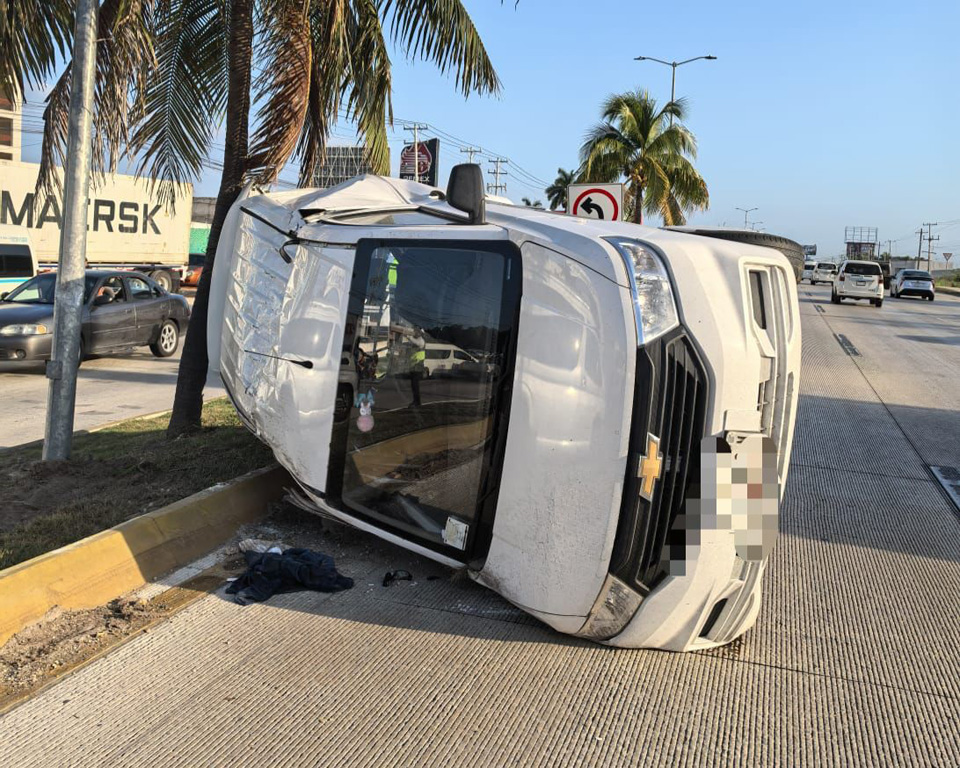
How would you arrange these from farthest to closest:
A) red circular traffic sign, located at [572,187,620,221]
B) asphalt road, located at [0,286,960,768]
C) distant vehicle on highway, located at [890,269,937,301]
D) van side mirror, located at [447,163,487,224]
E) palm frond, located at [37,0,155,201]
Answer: distant vehicle on highway, located at [890,269,937,301] < red circular traffic sign, located at [572,187,620,221] < palm frond, located at [37,0,155,201] < van side mirror, located at [447,163,487,224] < asphalt road, located at [0,286,960,768]

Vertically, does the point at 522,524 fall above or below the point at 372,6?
below

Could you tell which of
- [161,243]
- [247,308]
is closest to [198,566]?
[247,308]

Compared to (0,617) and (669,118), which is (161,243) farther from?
(0,617)

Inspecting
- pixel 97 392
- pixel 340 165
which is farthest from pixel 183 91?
pixel 97 392

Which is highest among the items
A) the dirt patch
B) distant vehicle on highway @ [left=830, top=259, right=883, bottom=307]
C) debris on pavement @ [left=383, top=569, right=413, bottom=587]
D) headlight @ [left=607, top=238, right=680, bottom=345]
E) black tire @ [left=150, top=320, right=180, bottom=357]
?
distant vehicle on highway @ [left=830, top=259, right=883, bottom=307]

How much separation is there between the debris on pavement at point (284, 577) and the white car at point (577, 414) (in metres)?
0.34

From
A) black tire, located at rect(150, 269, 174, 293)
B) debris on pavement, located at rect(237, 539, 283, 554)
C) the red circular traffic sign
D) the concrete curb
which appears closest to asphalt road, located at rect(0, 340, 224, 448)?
the concrete curb

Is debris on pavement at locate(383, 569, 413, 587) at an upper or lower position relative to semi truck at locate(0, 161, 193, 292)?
lower

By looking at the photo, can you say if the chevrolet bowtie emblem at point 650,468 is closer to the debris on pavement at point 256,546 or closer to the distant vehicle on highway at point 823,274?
the debris on pavement at point 256,546

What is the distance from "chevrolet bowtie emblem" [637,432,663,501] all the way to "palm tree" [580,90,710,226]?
2358cm

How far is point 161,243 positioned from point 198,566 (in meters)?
27.0

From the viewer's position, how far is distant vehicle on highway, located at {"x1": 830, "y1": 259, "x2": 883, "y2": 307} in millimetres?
32156

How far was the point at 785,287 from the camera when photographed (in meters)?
4.36

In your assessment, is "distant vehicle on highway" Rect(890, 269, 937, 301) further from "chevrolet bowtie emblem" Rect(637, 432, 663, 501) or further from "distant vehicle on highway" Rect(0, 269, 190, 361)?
"chevrolet bowtie emblem" Rect(637, 432, 663, 501)
